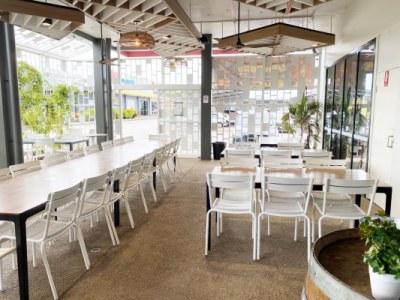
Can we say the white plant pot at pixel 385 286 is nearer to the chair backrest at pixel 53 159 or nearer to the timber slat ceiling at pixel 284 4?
the timber slat ceiling at pixel 284 4

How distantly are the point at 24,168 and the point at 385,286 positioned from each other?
4.18m

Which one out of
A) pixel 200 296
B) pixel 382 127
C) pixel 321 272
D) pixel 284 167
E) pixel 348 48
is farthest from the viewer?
Result: pixel 348 48

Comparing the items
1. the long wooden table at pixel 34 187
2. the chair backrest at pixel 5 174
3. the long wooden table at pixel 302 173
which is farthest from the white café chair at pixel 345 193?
the chair backrest at pixel 5 174

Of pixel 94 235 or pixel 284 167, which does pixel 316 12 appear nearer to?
pixel 284 167

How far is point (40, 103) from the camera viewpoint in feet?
25.8

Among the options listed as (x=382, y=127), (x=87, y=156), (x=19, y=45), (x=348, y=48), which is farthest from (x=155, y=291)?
(x=19, y=45)

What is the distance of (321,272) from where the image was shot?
113 centimetres

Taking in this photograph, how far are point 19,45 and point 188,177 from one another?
572 cm

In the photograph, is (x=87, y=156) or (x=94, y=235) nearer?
(x=94, y=235)

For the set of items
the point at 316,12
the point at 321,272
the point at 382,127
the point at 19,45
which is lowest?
the point at 321,272

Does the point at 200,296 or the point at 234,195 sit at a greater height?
the point at 234,195

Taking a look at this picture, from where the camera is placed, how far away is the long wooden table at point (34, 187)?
2.44 meters

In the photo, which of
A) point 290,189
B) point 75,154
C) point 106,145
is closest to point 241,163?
point 290,189

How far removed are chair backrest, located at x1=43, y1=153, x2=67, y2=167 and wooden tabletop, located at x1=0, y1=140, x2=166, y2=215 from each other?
11 cm
